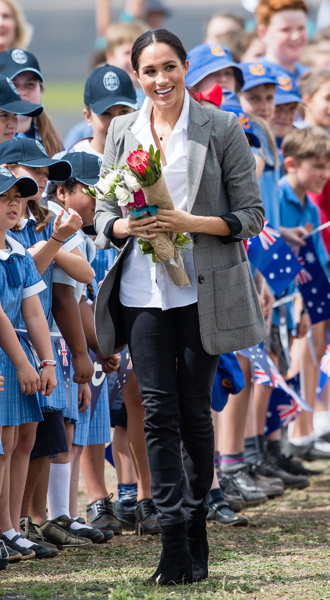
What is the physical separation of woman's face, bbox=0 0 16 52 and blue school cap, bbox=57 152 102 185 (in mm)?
2201

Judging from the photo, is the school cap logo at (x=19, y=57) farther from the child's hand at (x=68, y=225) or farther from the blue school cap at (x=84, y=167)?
the child's hand at (x=68, y=225)

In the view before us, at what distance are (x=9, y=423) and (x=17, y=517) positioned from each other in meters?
0.48

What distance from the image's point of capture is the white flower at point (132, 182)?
3508mm

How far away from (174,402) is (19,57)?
2760mm

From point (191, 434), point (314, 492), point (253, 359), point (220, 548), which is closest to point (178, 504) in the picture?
point (191, 434)

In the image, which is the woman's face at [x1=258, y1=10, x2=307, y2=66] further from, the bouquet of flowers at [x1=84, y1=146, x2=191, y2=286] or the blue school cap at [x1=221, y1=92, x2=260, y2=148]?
the bouquet of flowers at [x1=84, y1=146, x2=191, y2=286]

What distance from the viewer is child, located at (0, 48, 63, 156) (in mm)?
5492

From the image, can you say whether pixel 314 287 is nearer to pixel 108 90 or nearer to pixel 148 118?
pixel 108 90

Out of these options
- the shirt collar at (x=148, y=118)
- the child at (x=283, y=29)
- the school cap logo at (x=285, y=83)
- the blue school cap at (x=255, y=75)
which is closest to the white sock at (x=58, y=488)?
the shirt collar at (x=148, y=118)

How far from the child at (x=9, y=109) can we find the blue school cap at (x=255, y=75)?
1.92 metres

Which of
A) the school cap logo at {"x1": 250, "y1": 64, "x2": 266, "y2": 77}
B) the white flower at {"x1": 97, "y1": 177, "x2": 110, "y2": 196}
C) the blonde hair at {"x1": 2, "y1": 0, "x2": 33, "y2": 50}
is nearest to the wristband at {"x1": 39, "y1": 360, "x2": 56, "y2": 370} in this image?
the white flower at {"x1": 97, "y1": 177, "x2": 110, "y2": 196}

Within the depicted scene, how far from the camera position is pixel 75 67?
32.4 metres

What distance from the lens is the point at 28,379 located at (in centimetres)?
407

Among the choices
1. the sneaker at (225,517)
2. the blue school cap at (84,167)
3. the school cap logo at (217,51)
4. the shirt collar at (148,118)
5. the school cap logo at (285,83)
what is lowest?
the sneaker at (225,517)
